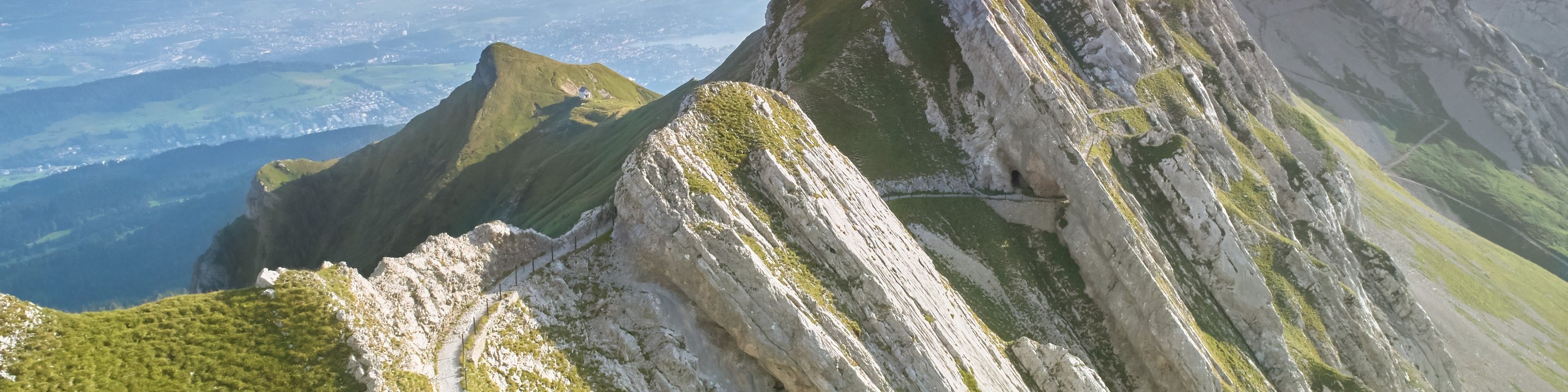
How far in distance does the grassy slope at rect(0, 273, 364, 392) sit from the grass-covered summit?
212 ft

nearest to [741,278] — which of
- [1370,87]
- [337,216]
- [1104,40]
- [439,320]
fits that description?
[439,320]

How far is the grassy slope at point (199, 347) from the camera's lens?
17578 millimetres

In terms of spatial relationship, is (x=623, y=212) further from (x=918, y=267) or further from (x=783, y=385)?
(x=918, y=267)

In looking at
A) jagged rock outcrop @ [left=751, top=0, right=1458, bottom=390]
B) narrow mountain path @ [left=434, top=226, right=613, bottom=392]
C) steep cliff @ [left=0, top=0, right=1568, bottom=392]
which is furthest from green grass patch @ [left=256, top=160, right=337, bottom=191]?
narrow mountain path @ [left=434, top=226, right=613, bottom=392]

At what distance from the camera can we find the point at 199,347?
63.3 feet

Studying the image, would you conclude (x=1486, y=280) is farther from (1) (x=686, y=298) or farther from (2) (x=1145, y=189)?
(1) (x=686, y=298)

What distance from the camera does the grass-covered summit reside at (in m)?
113

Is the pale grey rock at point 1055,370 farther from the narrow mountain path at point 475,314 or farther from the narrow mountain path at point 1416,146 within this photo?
the narrow mountain path at point 1416,146

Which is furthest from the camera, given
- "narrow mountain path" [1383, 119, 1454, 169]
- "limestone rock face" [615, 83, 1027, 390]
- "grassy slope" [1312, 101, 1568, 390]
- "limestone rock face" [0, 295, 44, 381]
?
"narrow mountain path" [1383, 119, 1454, 169]

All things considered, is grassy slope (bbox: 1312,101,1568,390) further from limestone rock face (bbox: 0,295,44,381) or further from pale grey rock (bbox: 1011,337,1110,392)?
limestone rock face (bbox: 0,295,44,381)

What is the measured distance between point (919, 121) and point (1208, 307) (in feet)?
85.1

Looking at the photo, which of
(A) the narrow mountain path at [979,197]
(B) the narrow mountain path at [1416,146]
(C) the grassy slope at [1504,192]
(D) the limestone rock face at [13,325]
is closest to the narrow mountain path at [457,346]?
(D) the limestone rock face at [13,325]

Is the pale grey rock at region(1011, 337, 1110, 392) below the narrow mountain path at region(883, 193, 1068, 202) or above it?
below

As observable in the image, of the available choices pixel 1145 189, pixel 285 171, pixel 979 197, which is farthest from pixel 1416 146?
pixel 285 171
